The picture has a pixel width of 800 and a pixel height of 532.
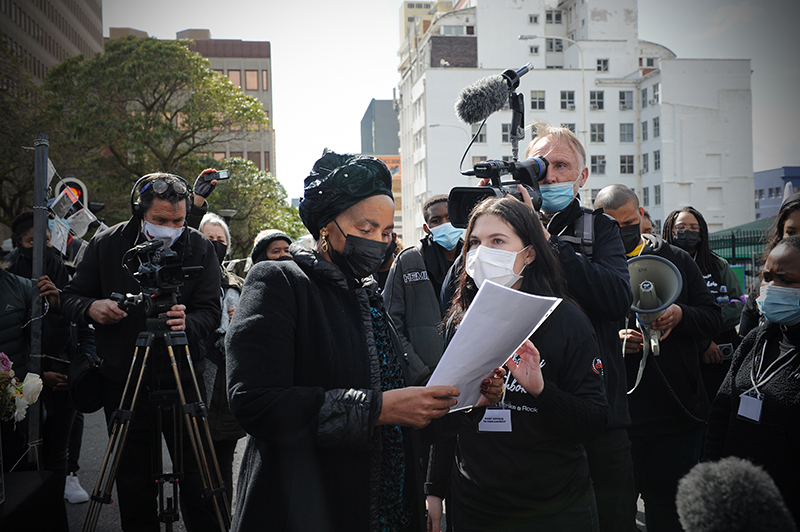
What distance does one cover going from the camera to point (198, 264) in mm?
4148

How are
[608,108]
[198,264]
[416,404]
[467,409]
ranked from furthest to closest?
[608,108]
[198,264]
[467,409]
[416,404]

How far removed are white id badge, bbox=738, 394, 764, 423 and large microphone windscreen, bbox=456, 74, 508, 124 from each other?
180cm

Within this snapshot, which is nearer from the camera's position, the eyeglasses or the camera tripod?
the camera tripod

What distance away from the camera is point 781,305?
9.28 ft

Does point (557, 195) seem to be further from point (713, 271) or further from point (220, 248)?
point (220, 248)

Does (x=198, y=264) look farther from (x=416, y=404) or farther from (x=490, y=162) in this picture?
(x=416, y=404)

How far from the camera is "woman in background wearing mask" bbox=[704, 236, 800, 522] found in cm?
260

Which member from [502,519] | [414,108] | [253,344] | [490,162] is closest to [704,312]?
[490,162]

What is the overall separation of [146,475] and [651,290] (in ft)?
10.2

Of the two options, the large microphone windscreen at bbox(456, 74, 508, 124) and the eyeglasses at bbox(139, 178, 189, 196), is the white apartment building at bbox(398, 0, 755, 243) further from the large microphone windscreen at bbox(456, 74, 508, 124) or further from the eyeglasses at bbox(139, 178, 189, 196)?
the large microphone windscreen at bbox(456, 74, 508, 124)

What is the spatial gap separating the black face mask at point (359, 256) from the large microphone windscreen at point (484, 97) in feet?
5.19

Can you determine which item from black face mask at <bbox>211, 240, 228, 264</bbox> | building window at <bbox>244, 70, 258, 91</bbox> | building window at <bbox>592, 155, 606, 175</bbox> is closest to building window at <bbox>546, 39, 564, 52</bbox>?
building window at <bbox>592, 155, 606, 175</bbox>

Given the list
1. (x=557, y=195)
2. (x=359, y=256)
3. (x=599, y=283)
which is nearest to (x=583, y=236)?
(x=557, y=195)

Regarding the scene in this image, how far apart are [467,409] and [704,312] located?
2.46 m
